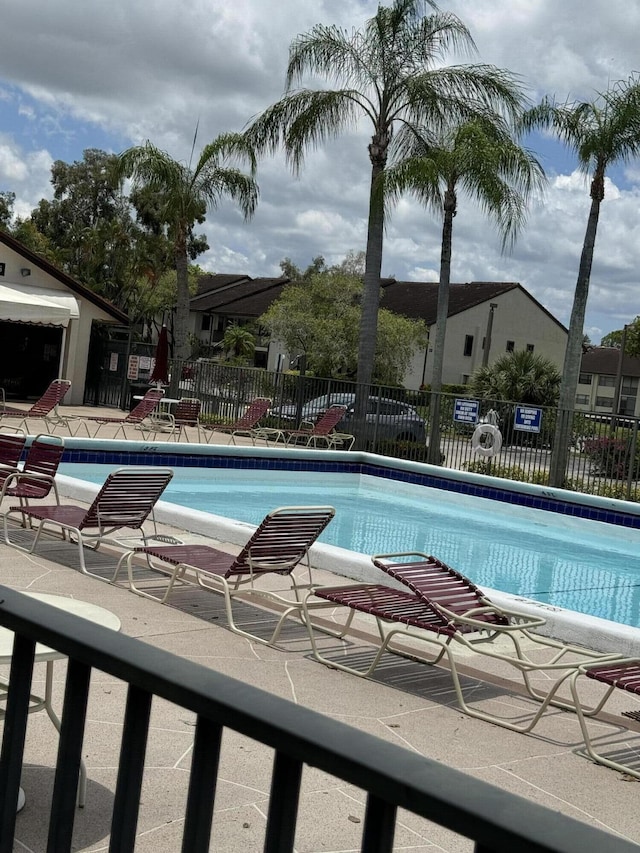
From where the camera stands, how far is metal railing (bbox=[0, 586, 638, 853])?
3.65 ft

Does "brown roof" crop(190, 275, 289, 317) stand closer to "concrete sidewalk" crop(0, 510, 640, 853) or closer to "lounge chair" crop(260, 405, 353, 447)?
"lounge chair" crop(260, 405, 353, 447)

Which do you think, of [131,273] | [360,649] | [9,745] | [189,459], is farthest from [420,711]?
[131,273]

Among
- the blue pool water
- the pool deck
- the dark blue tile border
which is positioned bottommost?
the blue pool water

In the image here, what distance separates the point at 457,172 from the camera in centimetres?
2288

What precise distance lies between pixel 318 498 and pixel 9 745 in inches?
616

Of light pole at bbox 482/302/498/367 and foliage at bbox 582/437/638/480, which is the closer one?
foliage at bbox 582/437/638/480

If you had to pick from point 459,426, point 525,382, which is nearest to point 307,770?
point 459,426

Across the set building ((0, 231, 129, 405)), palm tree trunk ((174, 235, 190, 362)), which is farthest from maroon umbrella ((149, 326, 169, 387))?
palm tree trunk ((174, 235, 190, 362))

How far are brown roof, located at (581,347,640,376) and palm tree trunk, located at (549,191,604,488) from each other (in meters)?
52.9

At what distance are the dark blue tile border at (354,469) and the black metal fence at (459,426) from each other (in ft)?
5.48

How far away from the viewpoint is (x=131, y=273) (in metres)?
56.1

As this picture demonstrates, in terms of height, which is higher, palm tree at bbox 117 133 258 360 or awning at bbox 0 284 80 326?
palm tree at bbox 117 133 258 360

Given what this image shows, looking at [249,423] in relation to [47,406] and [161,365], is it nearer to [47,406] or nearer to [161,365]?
[47,406]

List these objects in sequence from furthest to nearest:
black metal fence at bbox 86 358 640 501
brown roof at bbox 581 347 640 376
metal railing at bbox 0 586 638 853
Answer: brown roof at bbox 581 347 640 376
black metal fence at bbox 86 358 640 501
metal railing at bbox 0 586 638 853
